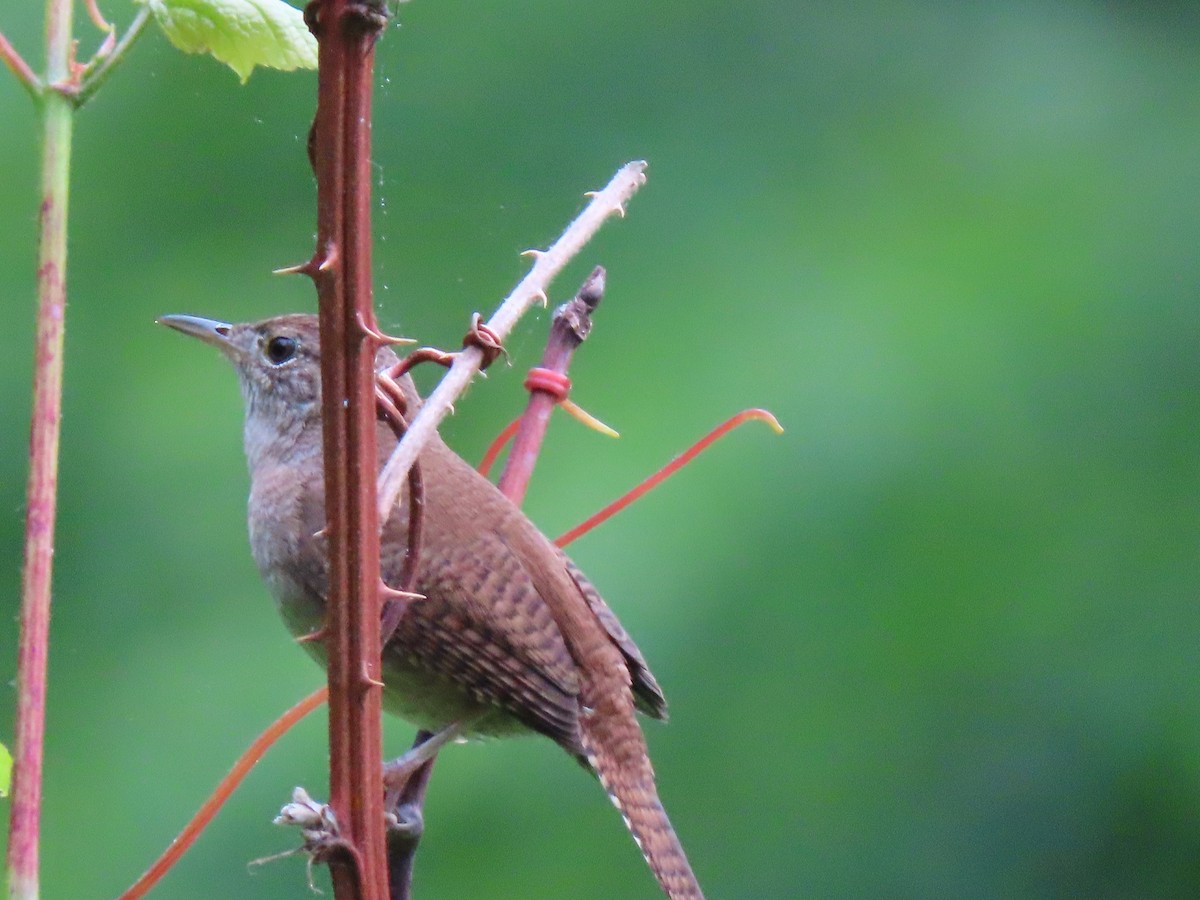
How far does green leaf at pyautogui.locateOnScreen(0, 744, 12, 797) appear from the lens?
3.10 ft

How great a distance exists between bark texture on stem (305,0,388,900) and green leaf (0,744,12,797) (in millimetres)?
300

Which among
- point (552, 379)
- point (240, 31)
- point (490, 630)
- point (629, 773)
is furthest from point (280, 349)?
point (240, 31)

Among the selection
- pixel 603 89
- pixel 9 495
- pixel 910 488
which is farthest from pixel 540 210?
pixel 9 495

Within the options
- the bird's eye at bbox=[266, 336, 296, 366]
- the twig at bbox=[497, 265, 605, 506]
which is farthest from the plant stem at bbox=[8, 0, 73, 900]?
the bird's eye at bbox=[266, 336, 296, 366]

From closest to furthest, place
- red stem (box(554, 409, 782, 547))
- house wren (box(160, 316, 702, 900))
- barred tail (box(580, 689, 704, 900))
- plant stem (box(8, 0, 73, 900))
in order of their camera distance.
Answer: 1. plant stem (box(8, 0, 73, 900))
2. red stem (box(554, 409, 782, 547))
3. barred tail (box(580, 689, 704, 900))
4. house wren (box(160, 316, 702, 900))

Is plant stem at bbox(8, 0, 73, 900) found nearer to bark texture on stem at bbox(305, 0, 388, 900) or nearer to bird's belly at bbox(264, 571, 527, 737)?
bark texture on stem at bbox(305, 0, 388, 900)

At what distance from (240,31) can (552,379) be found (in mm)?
516

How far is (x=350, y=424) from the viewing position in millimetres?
698

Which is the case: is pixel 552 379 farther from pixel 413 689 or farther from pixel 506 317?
pixel 413 689

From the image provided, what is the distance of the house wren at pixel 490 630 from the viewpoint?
1.97 m

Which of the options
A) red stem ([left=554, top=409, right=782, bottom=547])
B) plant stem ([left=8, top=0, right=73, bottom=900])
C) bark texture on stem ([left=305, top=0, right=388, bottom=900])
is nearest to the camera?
bark texture on stem ([left=305, top=0, right=388, bottom=900])

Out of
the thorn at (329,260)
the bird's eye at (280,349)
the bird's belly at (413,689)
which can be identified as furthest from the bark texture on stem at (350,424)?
the bird's eye at (280,349)

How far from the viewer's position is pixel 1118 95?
4695mm

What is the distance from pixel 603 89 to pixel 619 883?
224 centimetres
